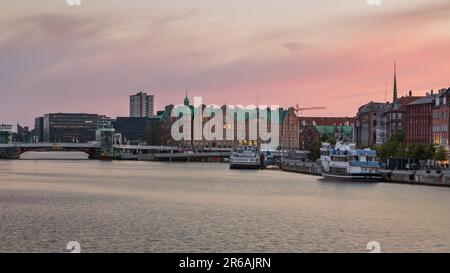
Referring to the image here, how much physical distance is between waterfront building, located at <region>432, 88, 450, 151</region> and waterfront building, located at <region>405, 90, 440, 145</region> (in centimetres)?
266

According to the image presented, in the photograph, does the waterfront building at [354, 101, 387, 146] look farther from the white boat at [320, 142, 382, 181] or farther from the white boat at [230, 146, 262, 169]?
the white boat at [320, 142, 382, 181]

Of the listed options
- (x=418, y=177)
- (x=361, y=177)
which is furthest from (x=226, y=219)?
(x=361, y=177)

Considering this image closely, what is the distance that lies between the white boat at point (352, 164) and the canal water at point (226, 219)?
1033 centimetres

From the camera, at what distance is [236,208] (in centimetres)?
5631

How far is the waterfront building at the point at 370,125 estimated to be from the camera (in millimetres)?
163225

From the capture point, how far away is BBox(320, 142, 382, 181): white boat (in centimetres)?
8769

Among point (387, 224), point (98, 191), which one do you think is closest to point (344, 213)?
point (387, 224)

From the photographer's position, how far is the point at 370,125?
172 meters

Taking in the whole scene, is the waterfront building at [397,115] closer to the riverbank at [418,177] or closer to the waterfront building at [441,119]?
the waterfront building at [441,119]

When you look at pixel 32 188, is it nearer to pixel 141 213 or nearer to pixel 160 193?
pixel 160 193

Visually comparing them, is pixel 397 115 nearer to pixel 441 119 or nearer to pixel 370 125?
pixel 370 125

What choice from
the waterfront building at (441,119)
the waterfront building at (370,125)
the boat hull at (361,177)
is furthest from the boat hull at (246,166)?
the boat hull at (361,177)
